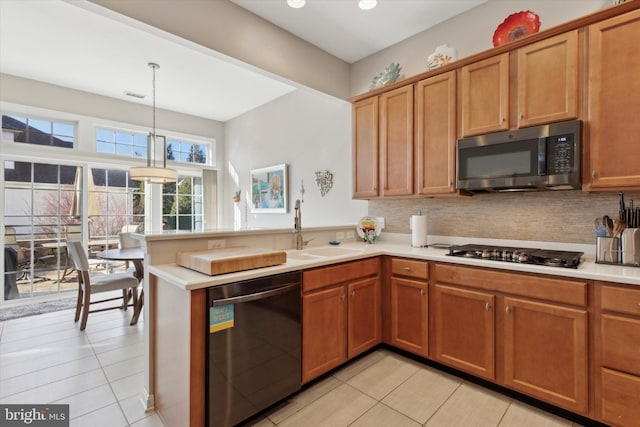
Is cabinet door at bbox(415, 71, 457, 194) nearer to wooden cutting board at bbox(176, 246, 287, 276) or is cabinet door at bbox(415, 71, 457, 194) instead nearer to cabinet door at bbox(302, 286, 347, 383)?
cabinet door at bbox(302, 286, 347, 383)

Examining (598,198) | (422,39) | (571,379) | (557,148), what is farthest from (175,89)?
(571,379)

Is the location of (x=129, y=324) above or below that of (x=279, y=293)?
below

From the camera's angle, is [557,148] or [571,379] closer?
[571,379]

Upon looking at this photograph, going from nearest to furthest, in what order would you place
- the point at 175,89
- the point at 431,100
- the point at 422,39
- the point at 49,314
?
the point at 431,100, the point at 422,39, the point at 49,314, the point at 175,89

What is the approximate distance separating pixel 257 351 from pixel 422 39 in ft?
10.5

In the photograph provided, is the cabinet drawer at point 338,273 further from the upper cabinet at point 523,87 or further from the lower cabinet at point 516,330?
the upper cabinet at point 523,87

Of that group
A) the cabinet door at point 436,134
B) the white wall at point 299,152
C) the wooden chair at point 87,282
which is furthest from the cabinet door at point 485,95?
the wooden chair at point 87,282

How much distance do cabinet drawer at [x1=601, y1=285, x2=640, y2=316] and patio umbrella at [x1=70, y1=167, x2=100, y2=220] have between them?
589cm

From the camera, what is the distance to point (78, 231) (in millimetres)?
4520

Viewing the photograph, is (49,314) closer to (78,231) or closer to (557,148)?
(78,231)

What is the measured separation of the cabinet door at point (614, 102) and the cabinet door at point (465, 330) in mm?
1056

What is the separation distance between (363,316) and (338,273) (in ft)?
1.66

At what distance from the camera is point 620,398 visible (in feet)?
5.26

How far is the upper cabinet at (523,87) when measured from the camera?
6.52 ft
